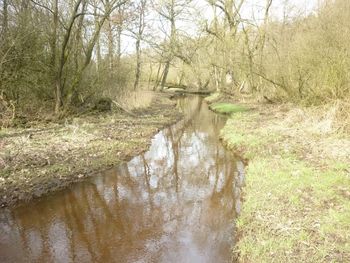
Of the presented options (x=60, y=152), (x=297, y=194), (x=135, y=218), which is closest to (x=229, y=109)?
(x=60, y=152)

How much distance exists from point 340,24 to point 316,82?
7.51 feet

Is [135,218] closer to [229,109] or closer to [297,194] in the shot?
[297,194]

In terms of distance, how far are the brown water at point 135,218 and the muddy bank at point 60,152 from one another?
415mm

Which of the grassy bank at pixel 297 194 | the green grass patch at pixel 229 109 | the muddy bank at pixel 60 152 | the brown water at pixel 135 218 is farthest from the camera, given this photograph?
the green grass patch at pixel 229 109

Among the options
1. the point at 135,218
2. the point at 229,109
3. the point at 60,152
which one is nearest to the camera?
the point at 135,218

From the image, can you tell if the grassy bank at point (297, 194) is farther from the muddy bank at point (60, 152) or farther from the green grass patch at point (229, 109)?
the green grass patch at point (229, 109)

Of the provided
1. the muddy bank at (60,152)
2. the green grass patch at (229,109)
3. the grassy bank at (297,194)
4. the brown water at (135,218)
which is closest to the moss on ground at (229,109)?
the green grass patch at (229,109)

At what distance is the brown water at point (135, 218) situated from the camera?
523 cm

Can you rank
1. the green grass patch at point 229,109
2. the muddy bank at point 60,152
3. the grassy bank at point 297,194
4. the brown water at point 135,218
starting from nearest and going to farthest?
1. the grassy bank at point 297,194
2. the brown water at point 135,218
3. the muddy bank at point 60,152
4. the green grass patch at point 229,109

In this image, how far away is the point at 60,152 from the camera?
30.1 ft

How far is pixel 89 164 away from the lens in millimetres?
9000

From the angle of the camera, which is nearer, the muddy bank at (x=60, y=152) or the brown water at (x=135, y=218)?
the brown water at (x=135, y=218)

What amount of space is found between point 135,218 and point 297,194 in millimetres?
3157

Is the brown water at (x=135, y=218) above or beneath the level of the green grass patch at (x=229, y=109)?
beneath
